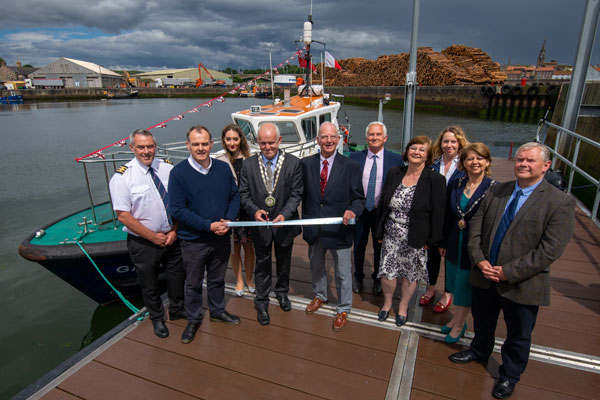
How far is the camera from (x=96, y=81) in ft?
270

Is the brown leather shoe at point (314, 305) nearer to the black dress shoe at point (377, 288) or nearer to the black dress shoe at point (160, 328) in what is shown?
the black dress shoe at point (377, 288)

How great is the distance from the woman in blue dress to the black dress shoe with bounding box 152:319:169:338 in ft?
7.57

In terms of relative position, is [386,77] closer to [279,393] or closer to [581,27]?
[581,27]

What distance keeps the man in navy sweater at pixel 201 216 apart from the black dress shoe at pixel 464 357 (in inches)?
69.3

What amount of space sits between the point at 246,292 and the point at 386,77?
5247cm

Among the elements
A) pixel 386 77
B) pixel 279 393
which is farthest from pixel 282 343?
pixel 386 77

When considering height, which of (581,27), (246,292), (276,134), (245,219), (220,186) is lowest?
(246,292)

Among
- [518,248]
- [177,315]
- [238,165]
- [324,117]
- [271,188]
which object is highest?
[324,117]

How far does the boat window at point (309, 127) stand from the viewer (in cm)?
734

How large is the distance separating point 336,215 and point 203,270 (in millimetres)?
1209

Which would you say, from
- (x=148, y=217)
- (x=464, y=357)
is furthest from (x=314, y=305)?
(x=148, y=217)

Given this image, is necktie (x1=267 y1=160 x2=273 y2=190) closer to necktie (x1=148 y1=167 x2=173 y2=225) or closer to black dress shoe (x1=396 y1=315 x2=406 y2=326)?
necktie (x1=148 y1=167 x2=173 y2=225)

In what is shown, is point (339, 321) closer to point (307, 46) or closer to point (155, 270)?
point (155, 270)

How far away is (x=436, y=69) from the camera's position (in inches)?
1622
